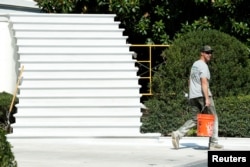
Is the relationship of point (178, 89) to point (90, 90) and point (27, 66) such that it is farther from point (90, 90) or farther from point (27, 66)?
point (27, 66)

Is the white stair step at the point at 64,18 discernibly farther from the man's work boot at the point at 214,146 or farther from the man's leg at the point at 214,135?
the man's work boot at the point at 214,146

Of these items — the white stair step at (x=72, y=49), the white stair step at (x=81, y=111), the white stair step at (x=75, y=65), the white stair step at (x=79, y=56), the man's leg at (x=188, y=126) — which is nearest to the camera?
the man's leg at (x=188, y=126)

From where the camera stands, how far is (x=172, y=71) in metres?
16.2

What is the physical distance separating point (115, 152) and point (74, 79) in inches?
→ 137

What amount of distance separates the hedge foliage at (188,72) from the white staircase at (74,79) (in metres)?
0.48

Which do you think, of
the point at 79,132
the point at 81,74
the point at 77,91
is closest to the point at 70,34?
the point at 81,74

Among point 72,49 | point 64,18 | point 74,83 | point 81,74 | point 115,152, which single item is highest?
point 64,18

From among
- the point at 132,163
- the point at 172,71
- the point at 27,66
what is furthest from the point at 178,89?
the point at 132,163

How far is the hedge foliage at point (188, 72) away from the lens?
15648 mm

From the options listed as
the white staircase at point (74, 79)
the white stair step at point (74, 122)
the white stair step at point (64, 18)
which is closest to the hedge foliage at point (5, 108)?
the white staircase at point (74, 79)

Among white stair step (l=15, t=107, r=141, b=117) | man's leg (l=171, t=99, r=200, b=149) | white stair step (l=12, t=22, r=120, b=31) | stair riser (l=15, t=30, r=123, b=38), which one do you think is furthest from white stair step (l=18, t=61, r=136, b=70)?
man's leg (l=171, t=99, r=200, b=149)

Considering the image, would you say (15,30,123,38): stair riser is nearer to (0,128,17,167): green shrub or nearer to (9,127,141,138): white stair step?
(9,127,141,138): white stair step

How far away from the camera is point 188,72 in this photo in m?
16.2

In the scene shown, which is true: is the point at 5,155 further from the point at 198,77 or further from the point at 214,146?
the point at 214,146
